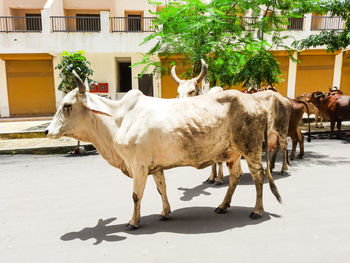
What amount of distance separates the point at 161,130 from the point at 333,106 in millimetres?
8401

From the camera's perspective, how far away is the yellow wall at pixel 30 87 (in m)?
16.8

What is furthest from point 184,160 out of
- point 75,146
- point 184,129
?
point 75,146

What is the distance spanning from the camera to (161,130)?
3.20 meters

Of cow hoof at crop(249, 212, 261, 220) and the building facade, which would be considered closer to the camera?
cow hoof at crop(249, 212, 261, 220)

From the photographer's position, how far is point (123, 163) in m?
3.46

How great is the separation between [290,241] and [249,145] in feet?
3.77

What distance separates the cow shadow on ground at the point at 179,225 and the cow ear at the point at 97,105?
4.56 feet

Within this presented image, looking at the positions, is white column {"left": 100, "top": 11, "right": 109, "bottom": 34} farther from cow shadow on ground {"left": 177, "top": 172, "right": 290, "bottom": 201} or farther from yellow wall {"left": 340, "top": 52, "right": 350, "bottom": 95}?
yellow wall {"left": 340, "top": 52, "right": 350, "bottom": 95}

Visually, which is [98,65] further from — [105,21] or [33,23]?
[33,23]

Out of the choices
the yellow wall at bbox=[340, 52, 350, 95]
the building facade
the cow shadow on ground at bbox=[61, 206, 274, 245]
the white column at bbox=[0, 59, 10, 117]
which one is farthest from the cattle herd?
the yellow wall at bbox=[340, 52, 350, 95]

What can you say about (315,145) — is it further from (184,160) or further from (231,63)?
(184,160)

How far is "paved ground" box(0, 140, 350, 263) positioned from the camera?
113 inches

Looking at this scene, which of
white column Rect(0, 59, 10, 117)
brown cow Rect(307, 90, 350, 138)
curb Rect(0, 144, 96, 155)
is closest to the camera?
curb Rect(0, 144, 96, 155)

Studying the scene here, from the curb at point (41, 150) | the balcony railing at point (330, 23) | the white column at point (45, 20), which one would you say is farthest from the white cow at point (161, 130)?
the balcony railing at point (330, 23)
